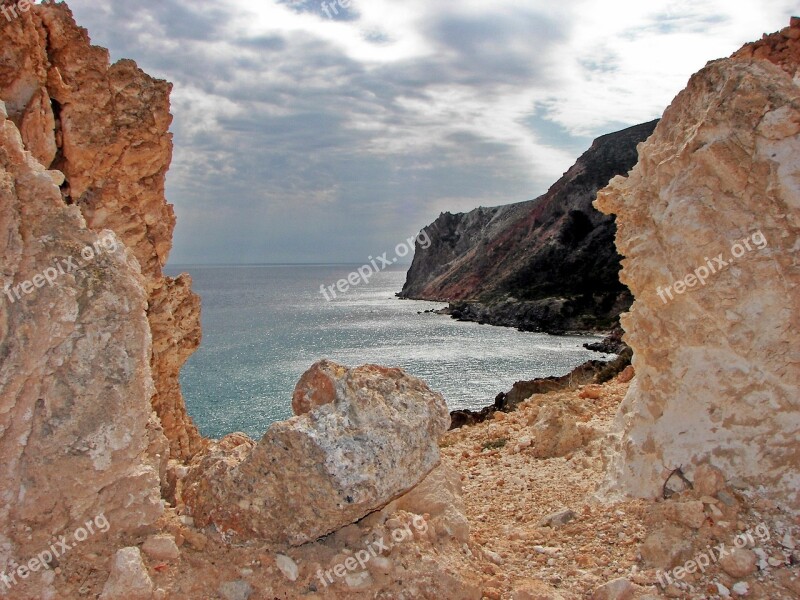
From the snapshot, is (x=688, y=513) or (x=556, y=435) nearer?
(x=688, y=513)

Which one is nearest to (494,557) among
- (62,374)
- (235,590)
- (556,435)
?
(235,590)

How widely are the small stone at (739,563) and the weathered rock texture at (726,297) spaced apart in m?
0.95

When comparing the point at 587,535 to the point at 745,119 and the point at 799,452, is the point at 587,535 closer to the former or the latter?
the point at 799,452

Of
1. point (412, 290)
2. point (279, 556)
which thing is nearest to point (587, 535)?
point (279, 556)

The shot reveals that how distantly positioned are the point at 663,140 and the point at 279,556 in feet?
23.4

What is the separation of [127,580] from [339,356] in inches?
2305

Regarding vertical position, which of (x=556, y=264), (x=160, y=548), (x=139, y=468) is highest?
(x=556, y=264)

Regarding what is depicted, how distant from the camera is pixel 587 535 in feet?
23.1

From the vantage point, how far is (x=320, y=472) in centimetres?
578

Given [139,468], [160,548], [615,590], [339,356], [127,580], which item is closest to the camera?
[127,580]

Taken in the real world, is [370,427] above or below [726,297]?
below

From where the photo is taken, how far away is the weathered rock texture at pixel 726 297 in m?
6.70

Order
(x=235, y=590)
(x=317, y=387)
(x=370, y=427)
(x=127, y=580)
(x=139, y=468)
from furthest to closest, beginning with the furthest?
(x=317, y=387) < (x=370, y=427) < (x=139, y=468) < (x=235, y=590) < (x=127, y=580)

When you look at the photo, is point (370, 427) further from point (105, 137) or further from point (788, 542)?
point (105, 137)
